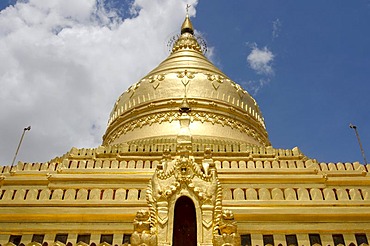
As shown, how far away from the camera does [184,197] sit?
9945 millimetres

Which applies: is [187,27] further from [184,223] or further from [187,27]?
[184,223]

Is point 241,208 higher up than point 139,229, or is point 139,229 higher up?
point 241,208

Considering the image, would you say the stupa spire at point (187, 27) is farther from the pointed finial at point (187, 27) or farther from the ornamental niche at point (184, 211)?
the ornamental niche at point (184, 211)

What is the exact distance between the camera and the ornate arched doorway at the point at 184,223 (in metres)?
10.0

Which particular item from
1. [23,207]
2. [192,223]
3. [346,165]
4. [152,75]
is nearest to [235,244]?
[192,223]

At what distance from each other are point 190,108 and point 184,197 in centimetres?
977

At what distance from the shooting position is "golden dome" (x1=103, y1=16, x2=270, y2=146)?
20.2 meters

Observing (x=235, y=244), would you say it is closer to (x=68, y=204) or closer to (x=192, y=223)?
(x=192, y=223)

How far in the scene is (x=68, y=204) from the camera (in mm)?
13070

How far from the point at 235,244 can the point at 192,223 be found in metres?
1.44

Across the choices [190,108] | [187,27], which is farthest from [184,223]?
[187,27]

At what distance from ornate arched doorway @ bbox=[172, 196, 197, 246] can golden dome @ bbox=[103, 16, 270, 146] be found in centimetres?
866

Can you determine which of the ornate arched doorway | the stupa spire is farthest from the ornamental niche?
the stupa spire

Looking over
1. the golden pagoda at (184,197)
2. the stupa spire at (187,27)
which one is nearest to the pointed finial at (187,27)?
the stupa spire at (187,27)
